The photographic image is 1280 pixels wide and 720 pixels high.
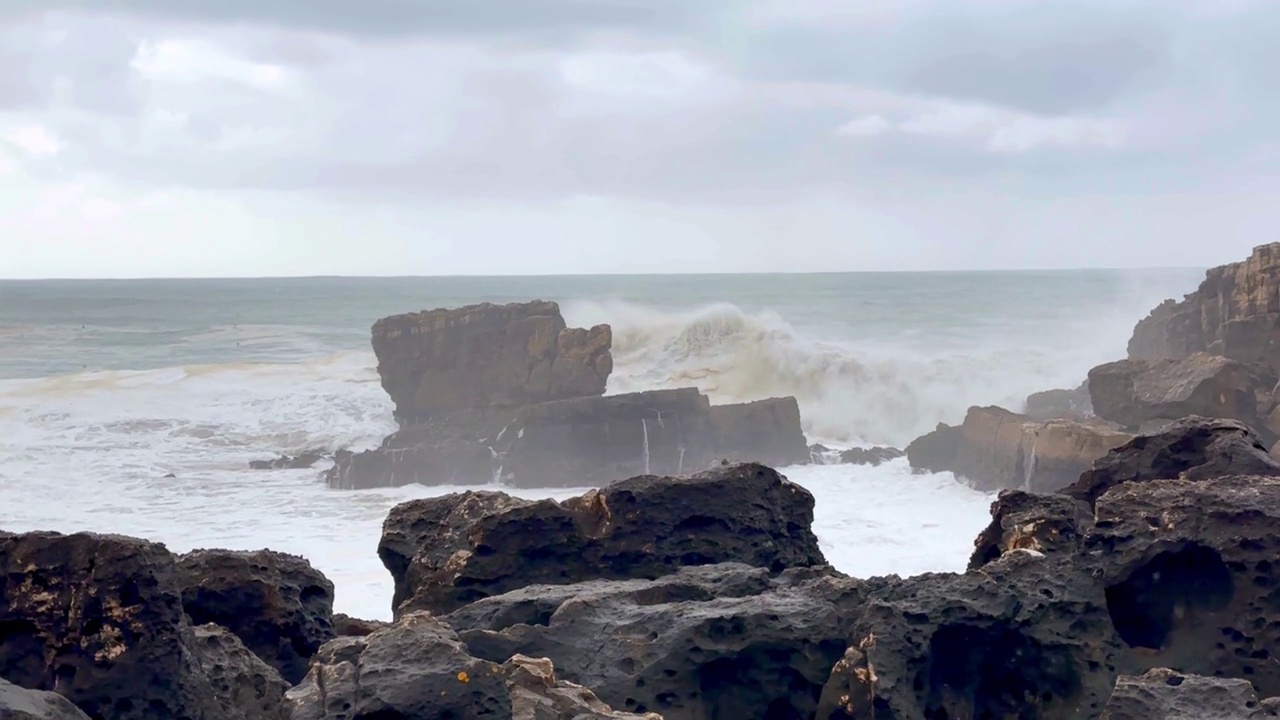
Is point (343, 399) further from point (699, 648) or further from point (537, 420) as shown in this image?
point (699, 648)

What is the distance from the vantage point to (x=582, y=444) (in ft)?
71.3

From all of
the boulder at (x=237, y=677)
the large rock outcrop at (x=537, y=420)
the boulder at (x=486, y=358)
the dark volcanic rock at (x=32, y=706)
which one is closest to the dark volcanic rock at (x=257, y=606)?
the boulder at (x=237, y=677)

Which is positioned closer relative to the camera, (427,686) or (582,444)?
(427,686)

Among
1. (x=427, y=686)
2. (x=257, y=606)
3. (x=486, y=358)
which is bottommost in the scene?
(x=486, y=358)

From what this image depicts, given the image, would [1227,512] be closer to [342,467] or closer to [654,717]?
[654,717]

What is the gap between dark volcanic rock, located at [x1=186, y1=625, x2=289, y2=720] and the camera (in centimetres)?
454

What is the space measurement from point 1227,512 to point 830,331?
5564cm

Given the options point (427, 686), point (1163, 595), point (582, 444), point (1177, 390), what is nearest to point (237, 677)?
point (427, 686)

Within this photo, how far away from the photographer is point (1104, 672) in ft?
15.7

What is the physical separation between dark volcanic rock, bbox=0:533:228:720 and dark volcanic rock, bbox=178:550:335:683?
1225 mm

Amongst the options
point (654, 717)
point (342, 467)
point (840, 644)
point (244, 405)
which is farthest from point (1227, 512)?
point (244, 405)

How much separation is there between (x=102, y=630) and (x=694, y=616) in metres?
2.10

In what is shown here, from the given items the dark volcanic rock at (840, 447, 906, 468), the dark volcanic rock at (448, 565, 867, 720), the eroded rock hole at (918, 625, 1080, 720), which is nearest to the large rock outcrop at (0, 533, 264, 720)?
the dark volcanic rock at (448, 565, 867, 720)

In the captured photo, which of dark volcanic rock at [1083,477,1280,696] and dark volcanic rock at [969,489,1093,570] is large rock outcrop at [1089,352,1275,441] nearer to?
dark volcanic rock at [969,489,1093,570]
